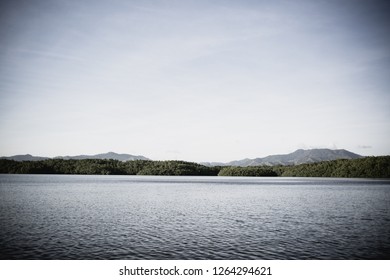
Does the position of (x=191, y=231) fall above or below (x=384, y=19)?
below

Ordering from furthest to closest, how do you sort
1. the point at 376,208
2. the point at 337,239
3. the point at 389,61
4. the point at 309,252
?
the point at 376,208
the point at 389,61
the point at 337,239
the point at 309,252

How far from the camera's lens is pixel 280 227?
112 ft

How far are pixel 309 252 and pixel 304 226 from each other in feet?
35.6

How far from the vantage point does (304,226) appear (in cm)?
3525

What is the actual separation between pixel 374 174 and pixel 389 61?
555 ft

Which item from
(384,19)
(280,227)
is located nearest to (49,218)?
(280,227)

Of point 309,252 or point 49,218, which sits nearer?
point 309,252

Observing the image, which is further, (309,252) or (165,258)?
(309,252)
